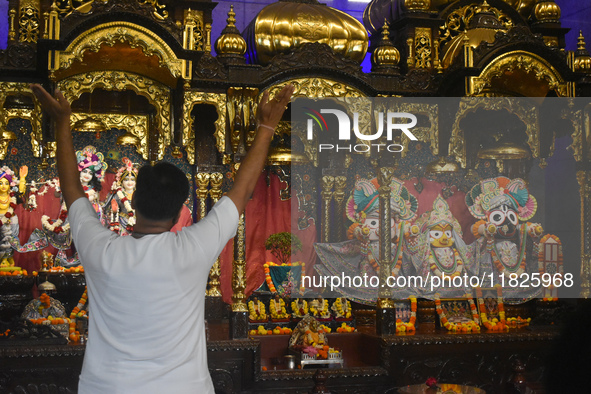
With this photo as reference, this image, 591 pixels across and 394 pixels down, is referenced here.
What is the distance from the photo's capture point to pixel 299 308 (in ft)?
26.2

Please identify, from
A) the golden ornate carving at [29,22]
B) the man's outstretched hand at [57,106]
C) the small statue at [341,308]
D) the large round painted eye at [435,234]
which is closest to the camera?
the man's outstretched hand at [57,106]

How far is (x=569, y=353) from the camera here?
1.07 meters

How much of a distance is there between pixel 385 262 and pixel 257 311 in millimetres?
1489

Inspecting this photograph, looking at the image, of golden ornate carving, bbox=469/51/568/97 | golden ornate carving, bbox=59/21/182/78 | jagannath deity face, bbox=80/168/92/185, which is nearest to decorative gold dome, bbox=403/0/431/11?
golden ornate carving, bbox=469/51/568/97

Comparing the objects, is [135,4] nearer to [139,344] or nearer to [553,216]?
[139,344]

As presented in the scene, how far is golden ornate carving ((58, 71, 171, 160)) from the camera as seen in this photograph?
716cm

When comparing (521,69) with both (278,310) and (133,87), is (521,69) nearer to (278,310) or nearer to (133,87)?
(278,310)

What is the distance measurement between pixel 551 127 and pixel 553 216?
6.72ft

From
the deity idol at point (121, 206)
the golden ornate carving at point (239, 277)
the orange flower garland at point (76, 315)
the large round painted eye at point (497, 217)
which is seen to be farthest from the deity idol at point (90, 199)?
Result: the large round painted eye at point (497, 217)

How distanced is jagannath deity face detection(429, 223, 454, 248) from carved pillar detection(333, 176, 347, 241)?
108 cm

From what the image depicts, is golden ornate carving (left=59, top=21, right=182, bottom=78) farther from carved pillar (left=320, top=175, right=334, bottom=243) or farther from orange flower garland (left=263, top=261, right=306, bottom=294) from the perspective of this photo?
carved pillar (left=320, top=175, right=334, bottom=243)

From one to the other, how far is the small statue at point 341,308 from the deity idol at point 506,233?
178 cm

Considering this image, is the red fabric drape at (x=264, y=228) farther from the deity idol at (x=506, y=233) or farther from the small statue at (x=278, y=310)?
the deity idol at (x=506, y=233)

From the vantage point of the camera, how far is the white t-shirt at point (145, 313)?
207 cm
